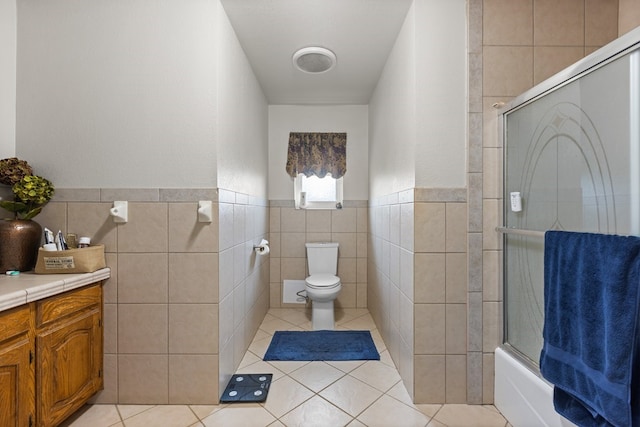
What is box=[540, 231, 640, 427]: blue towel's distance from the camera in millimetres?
904

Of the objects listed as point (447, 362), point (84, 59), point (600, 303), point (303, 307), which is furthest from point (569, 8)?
point (303, 307)

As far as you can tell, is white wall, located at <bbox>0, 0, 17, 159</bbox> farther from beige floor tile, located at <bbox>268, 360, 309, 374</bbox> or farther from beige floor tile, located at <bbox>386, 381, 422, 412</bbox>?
beige floor tile, located at <bbox>386, 381, 422, 412</bbox>

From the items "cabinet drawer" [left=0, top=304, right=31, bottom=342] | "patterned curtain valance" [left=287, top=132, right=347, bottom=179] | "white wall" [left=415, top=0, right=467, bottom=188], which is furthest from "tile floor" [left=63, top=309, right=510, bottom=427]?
"patterned curtain valance" [left=287, top=132, right=347, bottom=179]

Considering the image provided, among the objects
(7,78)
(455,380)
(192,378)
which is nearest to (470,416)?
(455,380)

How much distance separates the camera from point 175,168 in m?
1.64

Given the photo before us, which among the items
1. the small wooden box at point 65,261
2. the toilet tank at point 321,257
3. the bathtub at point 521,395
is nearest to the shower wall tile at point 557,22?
the bathtub at point 521,395

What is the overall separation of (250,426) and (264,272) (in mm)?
1589

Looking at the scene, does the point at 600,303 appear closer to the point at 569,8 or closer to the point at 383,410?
the point at 383,410

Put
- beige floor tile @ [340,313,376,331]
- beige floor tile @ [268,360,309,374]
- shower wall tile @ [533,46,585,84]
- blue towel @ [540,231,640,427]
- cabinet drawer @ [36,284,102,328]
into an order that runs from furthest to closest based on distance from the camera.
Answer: beige floor tile @ [340,313,376,331]
beige floor tile @ [268,360,309,374]
shower wall tile @ [533,46,585,84]
cabinet drawer @ [36,284,102,328]
blue towel @ [540,231,640,427]

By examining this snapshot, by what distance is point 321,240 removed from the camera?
325cm

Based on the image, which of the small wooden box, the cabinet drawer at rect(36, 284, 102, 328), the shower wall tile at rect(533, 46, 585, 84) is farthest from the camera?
the shower wall tile at rect(533, 46, 585, 84)

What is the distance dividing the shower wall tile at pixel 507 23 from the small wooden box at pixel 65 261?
2323 mm

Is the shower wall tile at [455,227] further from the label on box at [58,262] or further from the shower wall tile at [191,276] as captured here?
the label on box at [58,262]

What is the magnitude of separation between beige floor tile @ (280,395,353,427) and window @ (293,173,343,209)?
1.99 metres
